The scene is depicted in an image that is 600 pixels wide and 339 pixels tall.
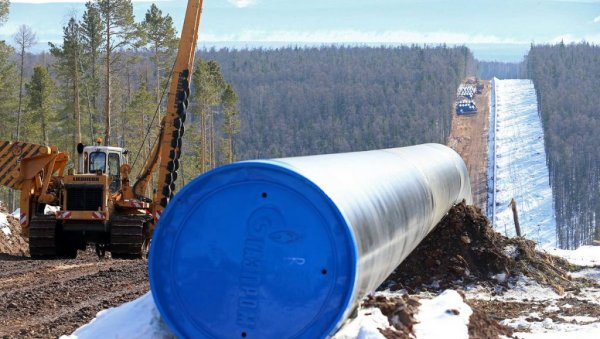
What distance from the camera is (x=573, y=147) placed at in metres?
144

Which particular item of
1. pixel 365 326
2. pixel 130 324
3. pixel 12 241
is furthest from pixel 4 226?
pixel 365 326

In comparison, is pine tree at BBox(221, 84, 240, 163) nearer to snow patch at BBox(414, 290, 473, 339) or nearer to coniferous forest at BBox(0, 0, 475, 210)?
coniferous forest at BBox(0, 0, 475, 210)

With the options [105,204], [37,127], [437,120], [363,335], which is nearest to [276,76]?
[437,120]

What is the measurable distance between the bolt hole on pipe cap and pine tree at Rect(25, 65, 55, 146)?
166ft

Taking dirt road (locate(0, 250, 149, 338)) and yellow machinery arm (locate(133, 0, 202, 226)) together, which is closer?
dirt road (locate(0, 250, 149, 338))

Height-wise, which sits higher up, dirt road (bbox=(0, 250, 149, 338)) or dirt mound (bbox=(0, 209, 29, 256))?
dirt road (bbox=(0, 250, 149, 338))

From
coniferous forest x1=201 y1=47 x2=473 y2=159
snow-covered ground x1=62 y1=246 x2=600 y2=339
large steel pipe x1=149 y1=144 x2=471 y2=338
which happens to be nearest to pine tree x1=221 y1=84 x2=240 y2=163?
snow-covered ground x1=62 y1=246 x2=600 y2=339

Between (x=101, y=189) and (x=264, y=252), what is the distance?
1267cm

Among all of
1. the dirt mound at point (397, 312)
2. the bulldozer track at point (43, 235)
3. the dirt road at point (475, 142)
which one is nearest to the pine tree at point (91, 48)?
the bulldozer track at point (43, 235)

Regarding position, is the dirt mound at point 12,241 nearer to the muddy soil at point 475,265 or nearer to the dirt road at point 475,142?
the muddy soil at point 475,265

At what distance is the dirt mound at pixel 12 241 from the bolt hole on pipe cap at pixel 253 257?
1703 cm

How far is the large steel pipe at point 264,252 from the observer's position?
22.4 ft

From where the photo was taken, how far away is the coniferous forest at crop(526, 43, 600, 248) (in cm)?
12150

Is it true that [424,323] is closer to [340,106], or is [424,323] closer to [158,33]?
[158,33]
